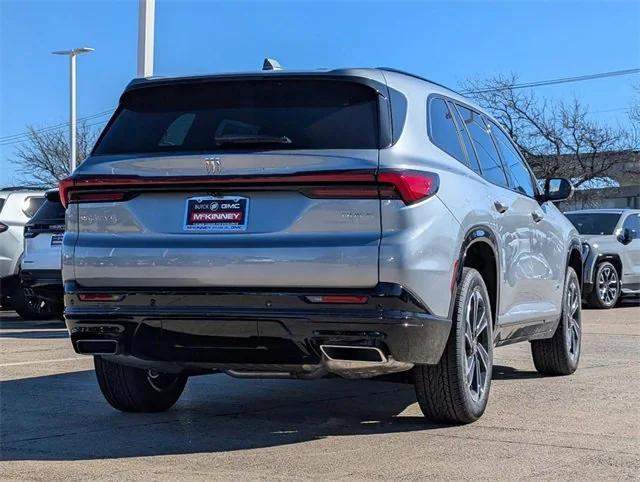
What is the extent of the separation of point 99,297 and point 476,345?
2160 mm

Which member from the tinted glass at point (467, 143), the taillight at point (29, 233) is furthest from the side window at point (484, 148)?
the taillight at point (29, 233)

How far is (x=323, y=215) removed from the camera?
4.92 m

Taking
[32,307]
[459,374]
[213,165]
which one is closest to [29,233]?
[32,307]

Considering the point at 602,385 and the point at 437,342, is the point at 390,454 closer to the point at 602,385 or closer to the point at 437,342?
the point at 437,342

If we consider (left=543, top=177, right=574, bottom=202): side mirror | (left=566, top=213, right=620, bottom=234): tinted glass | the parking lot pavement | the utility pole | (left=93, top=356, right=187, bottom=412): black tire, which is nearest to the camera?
the parking lot pavement

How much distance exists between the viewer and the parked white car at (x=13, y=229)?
551 inches

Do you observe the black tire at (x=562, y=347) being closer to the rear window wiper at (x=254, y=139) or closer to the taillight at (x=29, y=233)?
the rear window wiper at (x=254, y=139)

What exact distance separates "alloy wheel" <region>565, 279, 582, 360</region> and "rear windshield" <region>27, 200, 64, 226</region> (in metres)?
6.36

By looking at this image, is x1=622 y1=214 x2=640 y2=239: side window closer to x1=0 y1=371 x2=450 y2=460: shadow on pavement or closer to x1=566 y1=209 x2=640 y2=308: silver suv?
x1=566 y1=209 x2=640 y2=308: silver suv

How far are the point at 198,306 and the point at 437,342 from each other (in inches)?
48.0

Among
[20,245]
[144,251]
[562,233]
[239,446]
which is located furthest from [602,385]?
[20,245]

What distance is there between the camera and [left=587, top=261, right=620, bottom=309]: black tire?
16.0 meters

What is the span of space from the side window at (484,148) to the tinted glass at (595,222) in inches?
404

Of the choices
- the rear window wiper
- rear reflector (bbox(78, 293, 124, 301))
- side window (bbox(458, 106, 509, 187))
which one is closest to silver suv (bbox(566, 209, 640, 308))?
side window (bbox(458, 106, 509, 187))
